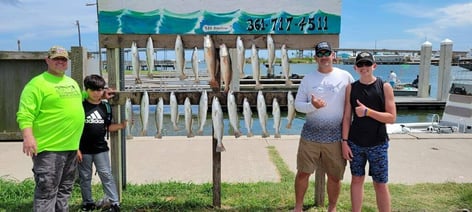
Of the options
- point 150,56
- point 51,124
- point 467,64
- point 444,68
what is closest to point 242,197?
point 150,56

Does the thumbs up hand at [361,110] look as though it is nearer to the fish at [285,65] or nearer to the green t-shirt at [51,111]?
the fish at [285,65]

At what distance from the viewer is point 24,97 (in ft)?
10.7

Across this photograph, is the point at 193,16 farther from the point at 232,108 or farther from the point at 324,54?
the point at 324,54

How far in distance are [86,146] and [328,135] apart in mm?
2435

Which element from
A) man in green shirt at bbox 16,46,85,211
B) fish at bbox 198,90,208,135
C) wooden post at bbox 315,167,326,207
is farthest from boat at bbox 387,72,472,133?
man in green shirt at bbox 16,46,85,211

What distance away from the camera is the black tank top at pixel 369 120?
3602 millimetres

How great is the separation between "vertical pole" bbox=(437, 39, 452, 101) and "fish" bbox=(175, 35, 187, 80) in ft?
71.9

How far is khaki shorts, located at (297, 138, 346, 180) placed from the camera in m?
3.83

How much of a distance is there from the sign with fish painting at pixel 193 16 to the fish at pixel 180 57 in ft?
0.86

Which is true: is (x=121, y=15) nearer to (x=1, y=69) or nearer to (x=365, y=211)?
(x=365, y=211)

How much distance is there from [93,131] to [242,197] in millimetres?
1924

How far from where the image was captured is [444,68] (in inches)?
881

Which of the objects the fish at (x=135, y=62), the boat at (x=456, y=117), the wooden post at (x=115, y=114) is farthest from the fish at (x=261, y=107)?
the boat at (x=456, y=117)

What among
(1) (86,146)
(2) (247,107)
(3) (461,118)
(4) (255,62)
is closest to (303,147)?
(2) (247,107)
